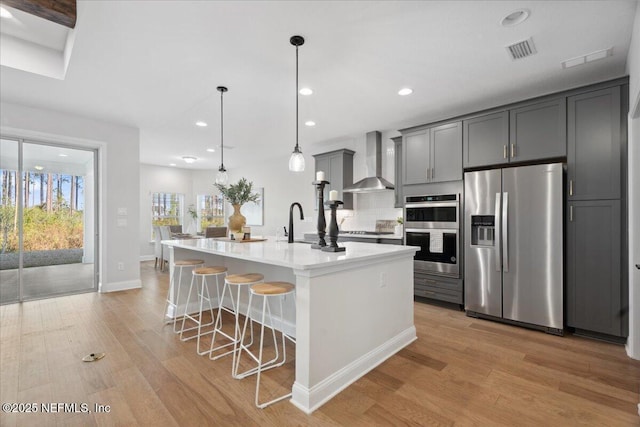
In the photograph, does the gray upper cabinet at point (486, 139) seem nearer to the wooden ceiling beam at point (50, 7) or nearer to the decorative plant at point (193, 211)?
the wooden ceiling beam at point (50, 7)

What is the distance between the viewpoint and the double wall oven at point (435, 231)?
3.79m

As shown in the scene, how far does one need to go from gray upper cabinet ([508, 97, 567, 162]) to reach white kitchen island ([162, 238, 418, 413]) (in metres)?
1.85

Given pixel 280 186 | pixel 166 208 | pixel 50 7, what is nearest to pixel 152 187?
pixel 166 208

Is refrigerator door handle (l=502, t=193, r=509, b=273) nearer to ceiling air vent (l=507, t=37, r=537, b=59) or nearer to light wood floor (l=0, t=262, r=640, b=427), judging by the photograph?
light wood floor (l=0, t=262, r=640, b=427)

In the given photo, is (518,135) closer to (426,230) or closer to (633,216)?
(633,216)

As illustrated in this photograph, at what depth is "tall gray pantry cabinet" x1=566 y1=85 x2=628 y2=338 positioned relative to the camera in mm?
2770

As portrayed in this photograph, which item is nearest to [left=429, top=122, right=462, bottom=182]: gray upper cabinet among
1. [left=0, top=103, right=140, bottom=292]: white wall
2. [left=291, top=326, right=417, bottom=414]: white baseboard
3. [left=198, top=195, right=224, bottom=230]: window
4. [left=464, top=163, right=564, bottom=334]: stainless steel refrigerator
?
[left=464, top=163, right=564, bottom=334]: stainless steel refrigerator

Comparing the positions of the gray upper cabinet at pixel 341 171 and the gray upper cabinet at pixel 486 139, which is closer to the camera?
the gray upper cabinet at pixel 486 139

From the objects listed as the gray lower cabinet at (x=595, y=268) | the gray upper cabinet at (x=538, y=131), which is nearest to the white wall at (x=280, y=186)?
the gray upper cabinet at (x=538, y=131)

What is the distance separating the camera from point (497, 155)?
349cm

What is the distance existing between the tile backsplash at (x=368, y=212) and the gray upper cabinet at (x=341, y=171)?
0.61 feet

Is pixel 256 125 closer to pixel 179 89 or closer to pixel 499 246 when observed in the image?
pixel 179 89

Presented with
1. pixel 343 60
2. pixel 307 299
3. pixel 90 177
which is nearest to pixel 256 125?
pixel 343 60

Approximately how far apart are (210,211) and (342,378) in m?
8.17
